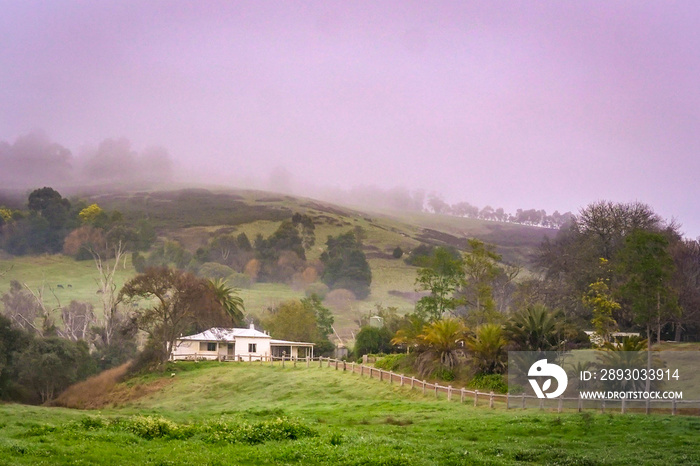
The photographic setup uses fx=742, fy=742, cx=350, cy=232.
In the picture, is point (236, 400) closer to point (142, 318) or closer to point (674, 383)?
point (142, 318)

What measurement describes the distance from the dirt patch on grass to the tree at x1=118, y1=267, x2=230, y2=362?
3.97 m

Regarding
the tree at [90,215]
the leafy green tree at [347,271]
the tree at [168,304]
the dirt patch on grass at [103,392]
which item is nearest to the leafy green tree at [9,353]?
the dirt patch on grass at [103,392]

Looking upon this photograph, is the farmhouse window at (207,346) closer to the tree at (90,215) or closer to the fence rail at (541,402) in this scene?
the fence rail at (541,402)

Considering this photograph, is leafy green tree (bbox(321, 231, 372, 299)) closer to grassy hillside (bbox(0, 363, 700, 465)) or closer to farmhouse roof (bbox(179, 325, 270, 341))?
farmhouse roof (bbox(179, 325, 270, 341))

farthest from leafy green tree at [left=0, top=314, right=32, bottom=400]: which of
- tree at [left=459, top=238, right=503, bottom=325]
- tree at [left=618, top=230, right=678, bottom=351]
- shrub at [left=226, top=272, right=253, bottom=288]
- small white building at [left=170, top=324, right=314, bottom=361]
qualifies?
shrub at [left=226, top=272, right=253, bottom=288]

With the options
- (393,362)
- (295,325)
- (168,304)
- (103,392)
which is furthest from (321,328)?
(393,362)

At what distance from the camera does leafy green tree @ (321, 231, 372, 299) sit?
6156 inches

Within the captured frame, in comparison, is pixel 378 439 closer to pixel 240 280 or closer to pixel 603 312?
pixel 603 312

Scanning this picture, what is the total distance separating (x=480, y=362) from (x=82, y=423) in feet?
79.5

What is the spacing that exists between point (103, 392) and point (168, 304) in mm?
9060

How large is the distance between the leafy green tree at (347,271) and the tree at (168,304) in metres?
91.6

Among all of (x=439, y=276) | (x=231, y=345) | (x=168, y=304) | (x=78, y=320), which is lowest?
(x=78, y=320)

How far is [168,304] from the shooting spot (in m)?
61.3

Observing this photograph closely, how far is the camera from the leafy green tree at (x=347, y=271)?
156 meters
